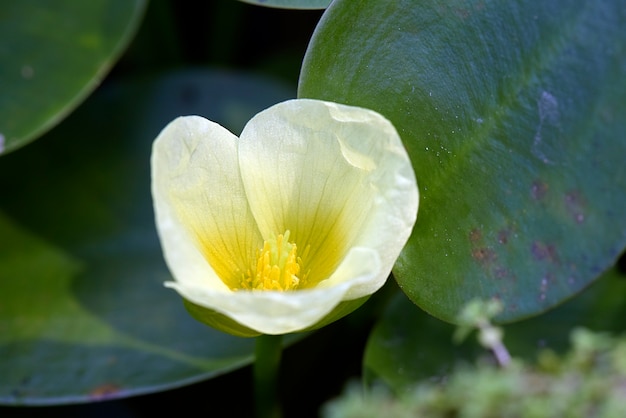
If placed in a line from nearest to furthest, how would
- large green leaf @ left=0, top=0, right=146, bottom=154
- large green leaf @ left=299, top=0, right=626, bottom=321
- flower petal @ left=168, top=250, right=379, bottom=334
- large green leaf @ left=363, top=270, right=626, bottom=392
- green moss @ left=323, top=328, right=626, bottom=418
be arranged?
green moss @ left=323, top=328, right=626, bottom=418, flower petal @ left=168, top=250, right=379, bottom=334, large green leaf @ left=299, top=0, right=626, bottom=321, large green leaf @ left=363, top=270, right=626, bottom=392, large green leaf @ left=0, top=0, right=146, bottom=154

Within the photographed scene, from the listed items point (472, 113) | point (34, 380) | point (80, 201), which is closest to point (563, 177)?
point (472, 113)

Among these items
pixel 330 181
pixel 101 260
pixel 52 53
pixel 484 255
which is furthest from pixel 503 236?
pixel 52 53

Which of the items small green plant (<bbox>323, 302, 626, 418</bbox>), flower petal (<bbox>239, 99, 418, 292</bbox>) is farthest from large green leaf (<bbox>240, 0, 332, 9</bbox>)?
small green plant (<bbox>323, 302, 626, 418</bbox>)

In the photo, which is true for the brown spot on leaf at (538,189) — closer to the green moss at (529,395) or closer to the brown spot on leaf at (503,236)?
the brown spot on leaf at (503,236)

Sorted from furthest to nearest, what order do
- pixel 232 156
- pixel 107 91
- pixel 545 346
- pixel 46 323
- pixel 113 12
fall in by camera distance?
pixel 107 91, pixel 113 12, pixel 46 323, pixel 545 346, pixel 232 156

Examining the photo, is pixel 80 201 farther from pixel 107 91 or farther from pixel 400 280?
pixel 400 280

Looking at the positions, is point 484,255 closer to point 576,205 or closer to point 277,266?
point 576,205

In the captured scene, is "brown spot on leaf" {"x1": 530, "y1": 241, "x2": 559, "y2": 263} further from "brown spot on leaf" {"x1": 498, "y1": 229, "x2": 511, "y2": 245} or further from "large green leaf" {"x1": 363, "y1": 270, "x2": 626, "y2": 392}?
"large green leaf" {"x1": 363, "y1": 270, "x2": 626, "y2": 392}
